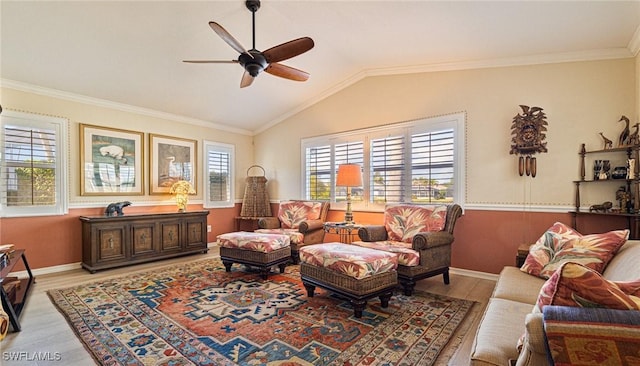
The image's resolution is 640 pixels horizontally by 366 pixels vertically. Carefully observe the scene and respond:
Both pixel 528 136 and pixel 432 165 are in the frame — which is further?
pixel 432 165

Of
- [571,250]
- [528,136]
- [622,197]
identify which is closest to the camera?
[571,250]

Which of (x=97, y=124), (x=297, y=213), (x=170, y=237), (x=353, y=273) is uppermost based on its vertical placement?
(x=97, y=124)

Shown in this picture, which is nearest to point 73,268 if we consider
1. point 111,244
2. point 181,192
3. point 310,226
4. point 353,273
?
point 111,244

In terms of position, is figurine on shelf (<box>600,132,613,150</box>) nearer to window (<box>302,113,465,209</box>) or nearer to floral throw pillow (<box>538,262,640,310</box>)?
window (<box>302,113,465,209</box>)

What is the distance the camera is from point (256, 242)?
3701 millimetres

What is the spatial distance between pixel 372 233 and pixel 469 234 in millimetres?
1280

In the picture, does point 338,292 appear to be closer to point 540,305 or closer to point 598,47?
point 540,305

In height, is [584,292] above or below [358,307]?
above

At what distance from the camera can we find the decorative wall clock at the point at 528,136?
337cm

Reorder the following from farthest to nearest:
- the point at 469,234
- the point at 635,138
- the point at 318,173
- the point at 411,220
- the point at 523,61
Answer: the point at 318,173 < the point at 469,234 < the point at 411,220 < the point at 523,61 < the point at 635,138

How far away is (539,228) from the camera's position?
344 cm

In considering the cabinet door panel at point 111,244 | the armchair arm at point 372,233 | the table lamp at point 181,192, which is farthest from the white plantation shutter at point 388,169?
the cabinet door panel at point 111,244

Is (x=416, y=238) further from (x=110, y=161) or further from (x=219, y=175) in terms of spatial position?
(x=110, y=161)

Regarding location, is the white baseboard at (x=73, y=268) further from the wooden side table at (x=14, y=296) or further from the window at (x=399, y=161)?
the window at (x=399, y=161)
